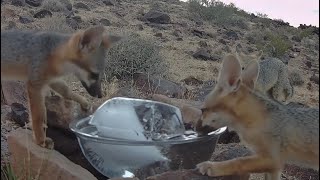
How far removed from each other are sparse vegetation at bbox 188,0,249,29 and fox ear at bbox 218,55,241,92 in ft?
101

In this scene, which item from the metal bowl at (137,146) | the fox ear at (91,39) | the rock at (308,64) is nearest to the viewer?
the metal bowl at (137,146)

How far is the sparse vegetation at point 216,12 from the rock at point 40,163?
98.0 feet

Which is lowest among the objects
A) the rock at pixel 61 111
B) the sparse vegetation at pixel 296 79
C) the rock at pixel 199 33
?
the sparse vegetation at pixel 296 79

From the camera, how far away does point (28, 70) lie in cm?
658

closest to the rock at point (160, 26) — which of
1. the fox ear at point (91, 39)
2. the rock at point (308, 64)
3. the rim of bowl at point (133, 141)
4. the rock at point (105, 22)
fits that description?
the rock at point (105, 22)

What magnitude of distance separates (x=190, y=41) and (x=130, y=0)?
51.7 ft

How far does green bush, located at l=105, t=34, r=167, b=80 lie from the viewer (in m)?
→ 15.3

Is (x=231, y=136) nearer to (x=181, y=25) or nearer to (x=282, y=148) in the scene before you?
(x=282, y=148)

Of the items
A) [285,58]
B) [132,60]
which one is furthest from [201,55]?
[132,60]

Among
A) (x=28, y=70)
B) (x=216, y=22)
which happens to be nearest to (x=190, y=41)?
(x=216, y=22)

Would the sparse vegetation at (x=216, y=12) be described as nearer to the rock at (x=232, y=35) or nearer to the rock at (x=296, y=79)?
the rock at (x=232, y=35)

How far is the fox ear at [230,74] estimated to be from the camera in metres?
5.36

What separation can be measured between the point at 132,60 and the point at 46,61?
30.3ft

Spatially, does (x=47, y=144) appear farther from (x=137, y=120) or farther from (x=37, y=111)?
(x=137, y=120)
